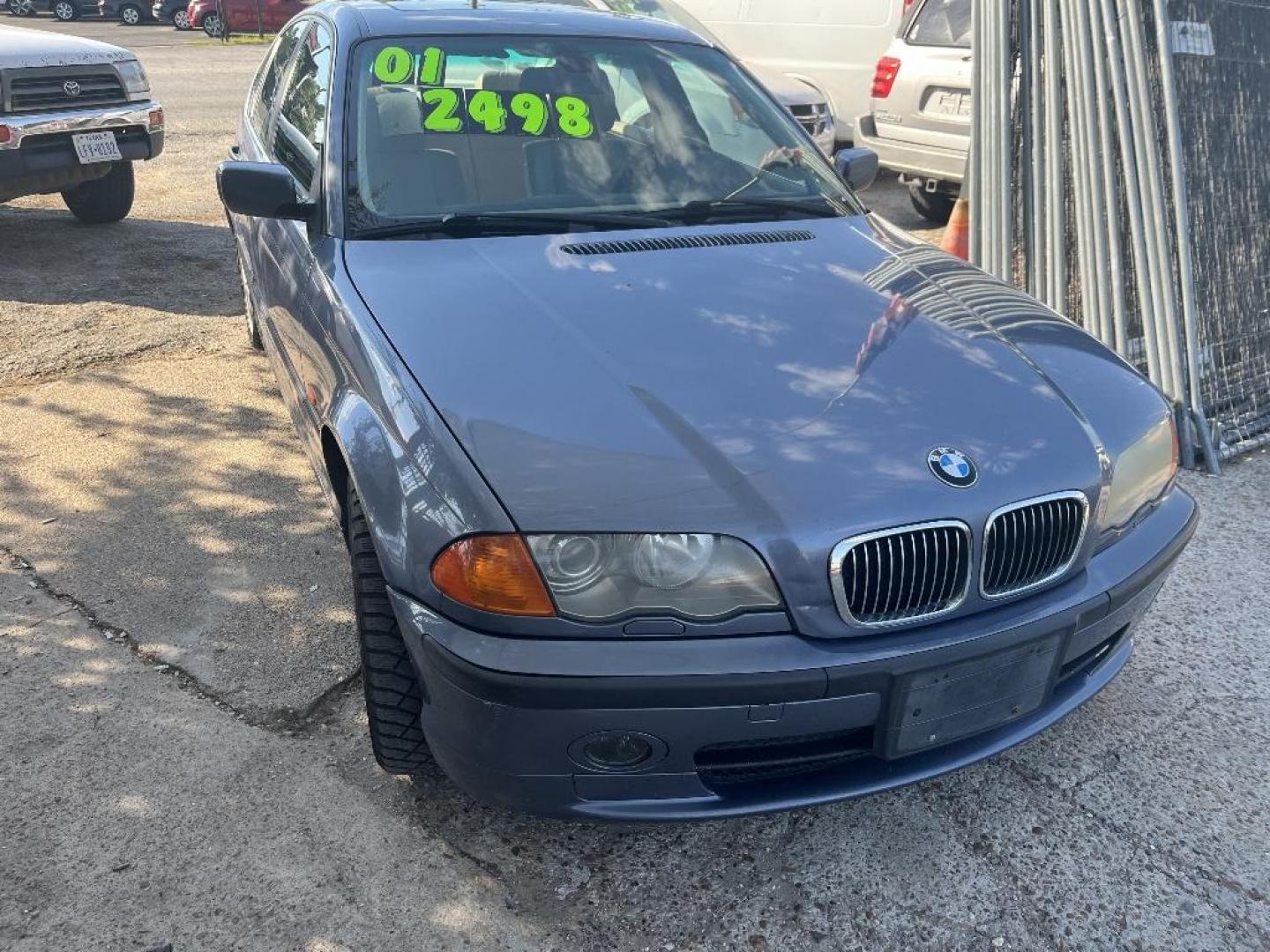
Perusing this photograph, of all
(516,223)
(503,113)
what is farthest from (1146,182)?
(516,223)

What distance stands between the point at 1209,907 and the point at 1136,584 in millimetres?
695

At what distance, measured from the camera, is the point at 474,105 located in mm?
3264

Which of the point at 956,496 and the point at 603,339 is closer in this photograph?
the point at 956,496

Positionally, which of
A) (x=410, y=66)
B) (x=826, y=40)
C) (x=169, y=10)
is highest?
(x=410, y=66)

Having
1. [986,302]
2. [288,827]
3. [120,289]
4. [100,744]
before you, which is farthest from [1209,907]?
[120,289]

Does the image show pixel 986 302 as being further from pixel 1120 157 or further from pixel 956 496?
pixel 1120 157

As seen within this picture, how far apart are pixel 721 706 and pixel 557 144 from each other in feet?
6.33

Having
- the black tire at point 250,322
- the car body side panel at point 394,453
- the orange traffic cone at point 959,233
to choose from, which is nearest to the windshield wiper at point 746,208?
the car body side panel at point 394,453

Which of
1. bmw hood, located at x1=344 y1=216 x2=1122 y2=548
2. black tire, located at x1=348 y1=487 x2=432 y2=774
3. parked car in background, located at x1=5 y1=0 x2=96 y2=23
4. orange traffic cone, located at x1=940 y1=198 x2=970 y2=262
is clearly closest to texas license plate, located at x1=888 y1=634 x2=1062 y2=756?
bmw hood, located at x1=344 y1=216 x2=1122 y2=548

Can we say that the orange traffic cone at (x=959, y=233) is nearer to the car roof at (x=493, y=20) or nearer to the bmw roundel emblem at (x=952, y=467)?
the car roof at (x=493, y=20)

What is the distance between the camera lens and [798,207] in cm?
334

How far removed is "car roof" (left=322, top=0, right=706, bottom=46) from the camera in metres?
3.41

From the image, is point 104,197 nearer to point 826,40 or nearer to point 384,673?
point 826,40

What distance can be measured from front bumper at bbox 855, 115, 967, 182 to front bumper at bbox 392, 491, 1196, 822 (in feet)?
18.1
